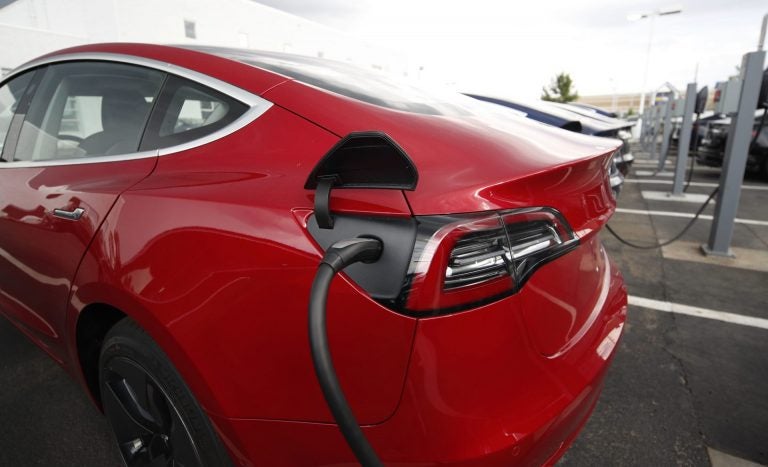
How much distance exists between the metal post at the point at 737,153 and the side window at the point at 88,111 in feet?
16.3

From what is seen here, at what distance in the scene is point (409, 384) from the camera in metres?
0.95

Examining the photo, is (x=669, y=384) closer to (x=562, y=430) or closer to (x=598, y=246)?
(x=598, y=246)

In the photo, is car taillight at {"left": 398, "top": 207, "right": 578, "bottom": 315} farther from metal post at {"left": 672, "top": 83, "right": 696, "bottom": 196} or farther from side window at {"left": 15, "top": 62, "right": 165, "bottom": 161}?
metal post at {"left": 672, "top": 83, "right": 696, "bottom": 196}

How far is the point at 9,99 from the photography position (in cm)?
238

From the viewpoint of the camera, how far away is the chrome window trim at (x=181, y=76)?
130 cm

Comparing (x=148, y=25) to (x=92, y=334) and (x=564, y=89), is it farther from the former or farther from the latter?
(x=564, y=89)

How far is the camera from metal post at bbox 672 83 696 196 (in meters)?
7.66

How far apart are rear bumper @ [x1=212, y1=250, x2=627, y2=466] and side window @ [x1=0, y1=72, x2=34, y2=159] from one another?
6.77 ft

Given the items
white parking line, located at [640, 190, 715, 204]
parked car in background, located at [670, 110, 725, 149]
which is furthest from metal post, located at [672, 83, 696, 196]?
parked car in background, located at [670, 110, 725, 149]

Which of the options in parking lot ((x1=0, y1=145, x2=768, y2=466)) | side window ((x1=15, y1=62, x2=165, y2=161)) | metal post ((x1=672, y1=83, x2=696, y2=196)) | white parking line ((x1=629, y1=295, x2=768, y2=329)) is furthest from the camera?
metal post ((x1=672, y1=83, x2=696, y2=196))

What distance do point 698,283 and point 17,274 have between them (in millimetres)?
4616

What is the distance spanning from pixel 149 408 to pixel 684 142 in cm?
862

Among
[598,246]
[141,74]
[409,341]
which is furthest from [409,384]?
[141,74]

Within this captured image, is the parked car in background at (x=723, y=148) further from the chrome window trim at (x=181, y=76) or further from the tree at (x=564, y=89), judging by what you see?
the tree at (x=564, y=89)
